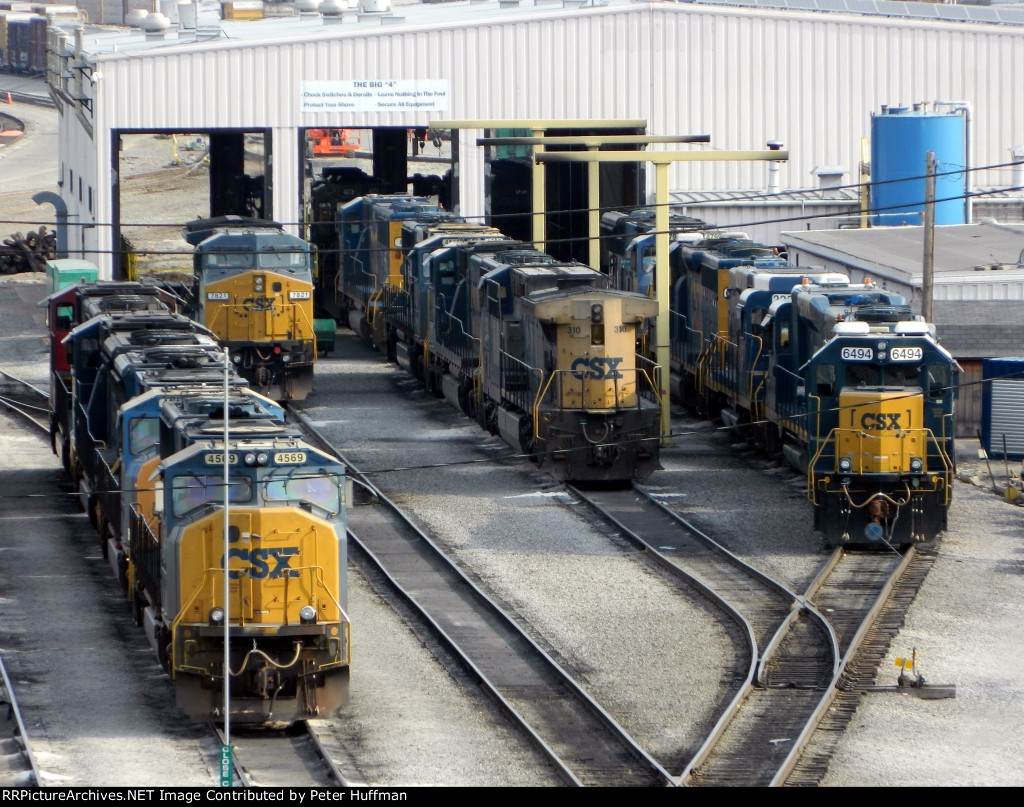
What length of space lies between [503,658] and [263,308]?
17.3 m

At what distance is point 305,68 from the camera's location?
155 ft

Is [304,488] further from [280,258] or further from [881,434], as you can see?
[280,258]

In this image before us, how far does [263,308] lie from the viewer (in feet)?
121

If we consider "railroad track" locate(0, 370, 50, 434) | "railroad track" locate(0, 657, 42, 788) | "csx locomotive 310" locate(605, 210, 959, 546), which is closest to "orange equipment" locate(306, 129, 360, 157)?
"railroad track" locate(0, 370, 50, 434)

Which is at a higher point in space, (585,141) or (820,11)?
(820,11)

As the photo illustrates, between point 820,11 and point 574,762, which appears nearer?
point 574,762

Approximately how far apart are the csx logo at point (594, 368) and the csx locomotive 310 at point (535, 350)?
0.02 meters

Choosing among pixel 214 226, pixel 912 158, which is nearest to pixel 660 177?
pixel 214 226

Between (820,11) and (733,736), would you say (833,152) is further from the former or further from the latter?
(733,736)

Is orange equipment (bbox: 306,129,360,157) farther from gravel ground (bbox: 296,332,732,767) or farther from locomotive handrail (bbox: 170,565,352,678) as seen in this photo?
locomotive handrail (bbox: 170,565,352,678)

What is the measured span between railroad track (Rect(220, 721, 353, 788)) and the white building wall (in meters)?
30.5
